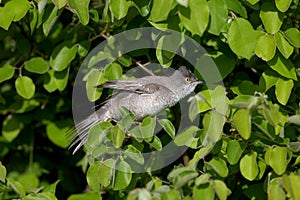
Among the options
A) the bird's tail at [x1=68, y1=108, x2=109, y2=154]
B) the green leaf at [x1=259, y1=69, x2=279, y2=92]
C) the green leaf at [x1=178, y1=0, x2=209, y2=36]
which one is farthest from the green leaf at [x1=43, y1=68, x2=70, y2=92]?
the green leaf at [x1=178, y1=0, x2=209, y2=36]

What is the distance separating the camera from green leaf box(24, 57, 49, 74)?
2.51m

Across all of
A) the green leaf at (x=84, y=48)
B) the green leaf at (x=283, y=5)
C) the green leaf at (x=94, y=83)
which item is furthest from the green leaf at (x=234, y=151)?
the green leaf at (x=84, y=48)

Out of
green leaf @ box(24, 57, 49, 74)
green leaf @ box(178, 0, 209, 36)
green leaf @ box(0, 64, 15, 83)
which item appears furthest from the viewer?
green leaf @ box(24, 57, 49, 74)

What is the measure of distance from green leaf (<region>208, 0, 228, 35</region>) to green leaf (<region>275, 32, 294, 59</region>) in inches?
8.2

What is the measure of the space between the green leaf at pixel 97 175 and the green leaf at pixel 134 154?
8 cm

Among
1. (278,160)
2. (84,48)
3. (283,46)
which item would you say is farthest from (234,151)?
(84,48)

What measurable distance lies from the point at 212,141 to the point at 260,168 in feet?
0.81

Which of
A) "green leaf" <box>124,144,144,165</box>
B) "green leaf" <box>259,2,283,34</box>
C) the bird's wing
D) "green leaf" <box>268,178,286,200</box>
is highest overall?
"green leaf" <box>259,2,283,34</box>

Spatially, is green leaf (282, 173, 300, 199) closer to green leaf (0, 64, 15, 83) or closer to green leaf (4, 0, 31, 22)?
→ green leaf (4, 0, 31, 22)

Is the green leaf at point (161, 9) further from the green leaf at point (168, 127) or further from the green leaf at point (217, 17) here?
the green leaf at point (168, 127)

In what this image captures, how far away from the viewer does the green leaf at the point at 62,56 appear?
243cm

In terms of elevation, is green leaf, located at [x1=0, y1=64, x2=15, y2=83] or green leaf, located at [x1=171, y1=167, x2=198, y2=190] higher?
green leaf, located at [x1=171, y1=167, x2=198, y2=190]

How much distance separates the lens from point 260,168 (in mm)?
2000

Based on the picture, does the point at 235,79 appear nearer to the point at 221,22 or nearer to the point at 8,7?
the point at 221,22
